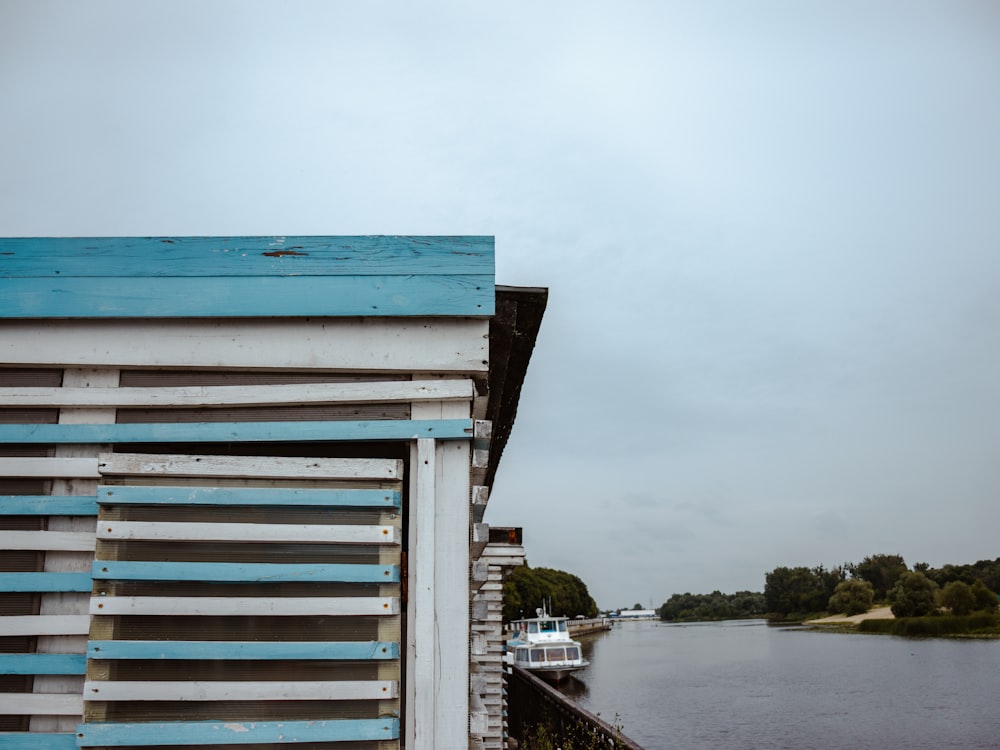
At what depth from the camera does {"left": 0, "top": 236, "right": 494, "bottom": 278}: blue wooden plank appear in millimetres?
4684

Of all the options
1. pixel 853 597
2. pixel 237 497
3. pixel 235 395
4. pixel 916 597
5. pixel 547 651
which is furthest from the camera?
pixel 853 597

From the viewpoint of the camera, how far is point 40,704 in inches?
162

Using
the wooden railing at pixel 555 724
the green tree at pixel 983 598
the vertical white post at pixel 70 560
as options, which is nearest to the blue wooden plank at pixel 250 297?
the vertical white post at pixel 70 560

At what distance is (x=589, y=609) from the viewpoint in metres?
144

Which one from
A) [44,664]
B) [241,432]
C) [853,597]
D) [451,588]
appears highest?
[241,432]

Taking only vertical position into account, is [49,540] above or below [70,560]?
above

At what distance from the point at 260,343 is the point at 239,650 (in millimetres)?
1741

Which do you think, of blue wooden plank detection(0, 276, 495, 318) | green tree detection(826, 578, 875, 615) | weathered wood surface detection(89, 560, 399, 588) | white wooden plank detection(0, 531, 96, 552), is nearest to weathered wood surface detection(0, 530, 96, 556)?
white wooden plank detection(0, 531, 96, 552)

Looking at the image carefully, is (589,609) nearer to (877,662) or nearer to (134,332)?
(877,662)

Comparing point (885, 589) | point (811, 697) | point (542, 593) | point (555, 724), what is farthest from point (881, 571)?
point (555, 724)

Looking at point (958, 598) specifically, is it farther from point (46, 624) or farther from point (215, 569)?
point (46, 624)

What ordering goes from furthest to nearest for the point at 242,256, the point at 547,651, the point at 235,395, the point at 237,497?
the point at 547,651 < the point at 242,256 < the point at 235,395 < the point at 237,497

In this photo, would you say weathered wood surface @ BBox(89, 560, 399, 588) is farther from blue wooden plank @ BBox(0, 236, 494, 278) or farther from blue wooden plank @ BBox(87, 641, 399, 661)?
blue wooden plank @ BBox(0, 236, 494, 278)

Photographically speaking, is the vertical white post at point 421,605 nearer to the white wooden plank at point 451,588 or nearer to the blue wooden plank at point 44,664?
the white wooden plank at point 451,588
